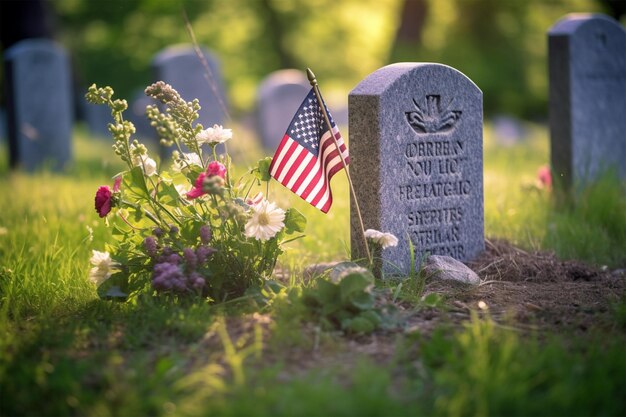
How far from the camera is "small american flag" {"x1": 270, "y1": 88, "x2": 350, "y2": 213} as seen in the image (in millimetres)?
3957

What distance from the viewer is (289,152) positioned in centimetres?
397

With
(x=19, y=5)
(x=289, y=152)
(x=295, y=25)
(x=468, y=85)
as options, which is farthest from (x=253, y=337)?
(x=295, y=25)

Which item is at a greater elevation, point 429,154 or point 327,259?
point 429,154

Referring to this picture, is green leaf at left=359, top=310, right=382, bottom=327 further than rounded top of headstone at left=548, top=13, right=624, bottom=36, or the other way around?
rounded top of headstone at left=548, top=13, right=624, bottom=36

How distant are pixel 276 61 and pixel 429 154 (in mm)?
20230

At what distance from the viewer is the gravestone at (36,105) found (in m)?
9.94

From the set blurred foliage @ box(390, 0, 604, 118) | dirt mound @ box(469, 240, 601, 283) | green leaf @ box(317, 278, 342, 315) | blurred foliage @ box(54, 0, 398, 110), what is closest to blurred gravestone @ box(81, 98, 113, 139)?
blurred foliage @ box(54, 0, 398, 110)

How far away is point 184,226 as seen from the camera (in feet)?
12.5

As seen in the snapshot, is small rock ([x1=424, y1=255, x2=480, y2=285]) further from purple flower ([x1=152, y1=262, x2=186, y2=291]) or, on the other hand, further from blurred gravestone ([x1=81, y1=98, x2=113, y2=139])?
blurred gravestone ([x1=81, y1=98, x2=113, y2=139])

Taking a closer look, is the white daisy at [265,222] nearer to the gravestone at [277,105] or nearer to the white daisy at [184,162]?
the white daisy at [184,162]

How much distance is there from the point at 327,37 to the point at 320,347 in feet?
72.7

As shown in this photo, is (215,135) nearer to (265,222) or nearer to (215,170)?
(215,170)

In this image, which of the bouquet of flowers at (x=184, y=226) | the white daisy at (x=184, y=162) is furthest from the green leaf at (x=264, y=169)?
the white daisy at (x=184, y=162)

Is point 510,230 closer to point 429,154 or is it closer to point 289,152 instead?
point 429,154
